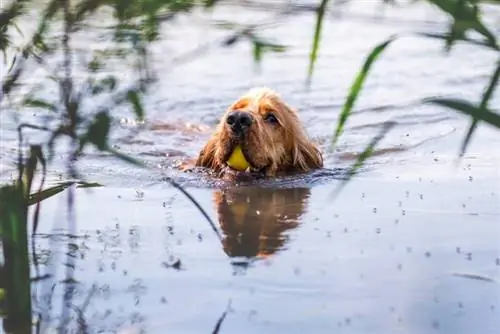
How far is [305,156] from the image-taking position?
8242mm

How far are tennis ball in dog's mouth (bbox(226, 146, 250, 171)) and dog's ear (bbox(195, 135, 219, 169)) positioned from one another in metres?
0.12

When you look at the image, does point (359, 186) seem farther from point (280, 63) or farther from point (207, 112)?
point (280, 63)

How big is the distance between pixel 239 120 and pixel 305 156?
77cm

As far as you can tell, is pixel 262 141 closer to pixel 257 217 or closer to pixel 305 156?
pixel 305 156

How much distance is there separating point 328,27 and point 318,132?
3.12m

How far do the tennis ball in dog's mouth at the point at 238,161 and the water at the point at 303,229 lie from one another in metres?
0.28

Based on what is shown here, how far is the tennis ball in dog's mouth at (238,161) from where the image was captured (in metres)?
7.84

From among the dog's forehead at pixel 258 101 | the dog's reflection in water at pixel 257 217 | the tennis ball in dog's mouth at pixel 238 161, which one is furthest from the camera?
the dog's forehead at pixel 258 101

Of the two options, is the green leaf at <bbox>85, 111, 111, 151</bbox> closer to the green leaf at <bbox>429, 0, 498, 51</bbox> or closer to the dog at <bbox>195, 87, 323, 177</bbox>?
the green leaf at <bbox>429, 0, 498, 51</bbox>

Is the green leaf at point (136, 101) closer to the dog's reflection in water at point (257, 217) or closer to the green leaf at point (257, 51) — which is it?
the green leaf at point (257, 51)

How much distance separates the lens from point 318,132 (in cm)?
998

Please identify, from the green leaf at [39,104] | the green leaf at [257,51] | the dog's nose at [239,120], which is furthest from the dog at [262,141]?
→ the green leaf at [257,51]

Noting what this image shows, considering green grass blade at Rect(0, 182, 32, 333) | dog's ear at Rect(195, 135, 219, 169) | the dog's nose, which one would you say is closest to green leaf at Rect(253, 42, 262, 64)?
green grass blade at Rect(0, 182, 32, 333)

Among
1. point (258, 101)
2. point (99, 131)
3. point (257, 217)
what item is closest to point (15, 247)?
point (99, 131)
